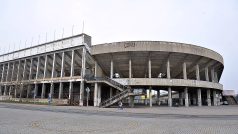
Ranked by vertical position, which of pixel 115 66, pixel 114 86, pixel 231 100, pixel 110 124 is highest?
pixel 115 66

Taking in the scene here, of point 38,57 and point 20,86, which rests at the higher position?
point 38,57

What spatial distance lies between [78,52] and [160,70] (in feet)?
73.1

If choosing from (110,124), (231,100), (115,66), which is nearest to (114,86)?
(115,66)

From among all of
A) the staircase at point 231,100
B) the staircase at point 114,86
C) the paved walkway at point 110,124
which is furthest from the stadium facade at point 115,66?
the staircase at point 231,100

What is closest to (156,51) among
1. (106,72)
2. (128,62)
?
(128,62)

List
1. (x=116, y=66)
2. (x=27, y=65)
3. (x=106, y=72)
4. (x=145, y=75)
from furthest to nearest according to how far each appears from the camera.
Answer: (x=27, y=65)
(x=145, y=75)
(x=106, y=72)
(x=116, y=66)

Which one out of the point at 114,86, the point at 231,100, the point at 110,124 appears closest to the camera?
the point at 110,124

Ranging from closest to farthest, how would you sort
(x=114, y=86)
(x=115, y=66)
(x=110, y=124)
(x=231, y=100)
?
(x=110, y=124) < (x=114, y=86) < (x=115, y=66) < (x=231, y=100)

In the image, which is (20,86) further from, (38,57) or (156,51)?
(156,51)

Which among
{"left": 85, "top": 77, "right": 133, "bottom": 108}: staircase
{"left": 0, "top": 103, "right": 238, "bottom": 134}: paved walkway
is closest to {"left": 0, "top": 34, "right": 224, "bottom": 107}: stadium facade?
{"left": 85, "top": 77, "right": 133, "bottom": 108}: staircase

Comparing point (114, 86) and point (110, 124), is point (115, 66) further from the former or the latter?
point (110, 124)

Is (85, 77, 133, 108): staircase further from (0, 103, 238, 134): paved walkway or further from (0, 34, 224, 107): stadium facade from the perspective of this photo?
(0, 103, 238, 134): paved walkway

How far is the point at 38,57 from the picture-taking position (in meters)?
58.0

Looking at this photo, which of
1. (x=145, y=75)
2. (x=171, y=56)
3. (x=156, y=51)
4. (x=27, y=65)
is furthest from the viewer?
(x=27, y=65)
